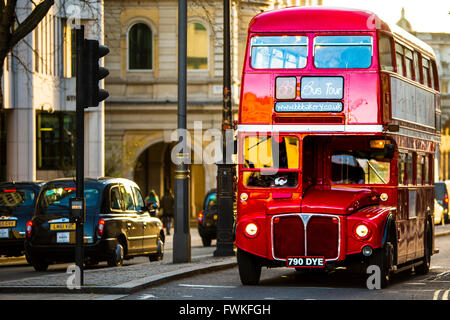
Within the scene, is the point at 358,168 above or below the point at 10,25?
below

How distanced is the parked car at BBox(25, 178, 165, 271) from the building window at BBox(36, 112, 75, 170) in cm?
2293

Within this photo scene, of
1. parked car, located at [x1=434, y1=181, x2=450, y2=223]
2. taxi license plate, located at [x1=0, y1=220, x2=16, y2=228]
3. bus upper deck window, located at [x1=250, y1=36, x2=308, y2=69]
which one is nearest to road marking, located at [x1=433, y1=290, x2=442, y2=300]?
bus upper deck window, located at [x1=250, y1=36, x2=308, y2=69]

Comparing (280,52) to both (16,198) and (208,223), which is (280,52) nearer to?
(16,198)

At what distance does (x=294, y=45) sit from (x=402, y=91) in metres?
2.25

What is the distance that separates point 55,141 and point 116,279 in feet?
96.9

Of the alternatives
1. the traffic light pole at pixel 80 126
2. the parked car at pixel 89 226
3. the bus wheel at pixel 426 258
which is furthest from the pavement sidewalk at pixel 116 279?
the bus wheel at pixel 426 258

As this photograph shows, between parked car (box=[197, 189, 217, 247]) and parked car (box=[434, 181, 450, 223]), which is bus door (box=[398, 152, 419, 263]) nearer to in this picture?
parked car (box=[197, 189, 217, 247])

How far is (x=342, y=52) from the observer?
17766 mm

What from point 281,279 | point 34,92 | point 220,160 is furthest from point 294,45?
point 34,92

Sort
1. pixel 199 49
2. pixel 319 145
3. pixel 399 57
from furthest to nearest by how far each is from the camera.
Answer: pixel 199 49
pixel 399 57
pixel 319 145

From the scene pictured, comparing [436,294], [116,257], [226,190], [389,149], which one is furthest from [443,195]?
[436,294]

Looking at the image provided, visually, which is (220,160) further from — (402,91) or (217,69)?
(217,69)

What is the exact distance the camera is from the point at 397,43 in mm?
19078

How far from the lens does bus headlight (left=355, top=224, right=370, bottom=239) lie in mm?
16812
